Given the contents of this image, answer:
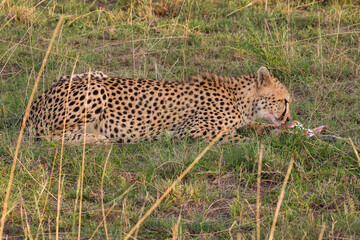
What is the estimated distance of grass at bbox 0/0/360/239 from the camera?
363cm

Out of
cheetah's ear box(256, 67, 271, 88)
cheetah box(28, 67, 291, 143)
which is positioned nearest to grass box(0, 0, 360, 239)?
cheetah box(28, 67, 291, 143)

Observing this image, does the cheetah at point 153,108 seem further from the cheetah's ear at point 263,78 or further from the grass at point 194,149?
the grass at point 194,149

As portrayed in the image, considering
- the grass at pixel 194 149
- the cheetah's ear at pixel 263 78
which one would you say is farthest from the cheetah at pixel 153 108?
the grass at pixel 194 149

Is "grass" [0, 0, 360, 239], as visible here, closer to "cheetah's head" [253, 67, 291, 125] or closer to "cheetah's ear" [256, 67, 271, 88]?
"cheetah's head" [253, 67, 291, 125]

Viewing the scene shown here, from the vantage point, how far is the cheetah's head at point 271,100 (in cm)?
561

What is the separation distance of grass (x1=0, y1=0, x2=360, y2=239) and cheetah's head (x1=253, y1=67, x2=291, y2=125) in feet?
0.96

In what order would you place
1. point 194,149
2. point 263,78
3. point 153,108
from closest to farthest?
point 194,149 < point 153,108 < point 263,78

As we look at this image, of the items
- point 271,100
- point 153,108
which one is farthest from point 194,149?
point 271,100

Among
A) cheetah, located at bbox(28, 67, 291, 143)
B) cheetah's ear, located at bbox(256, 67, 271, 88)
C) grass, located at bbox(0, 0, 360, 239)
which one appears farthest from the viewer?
cheetah's ear, located at bbox(256, 67, 271, 88)

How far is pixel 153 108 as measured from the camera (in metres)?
5.37

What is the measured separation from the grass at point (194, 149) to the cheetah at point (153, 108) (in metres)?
0.26

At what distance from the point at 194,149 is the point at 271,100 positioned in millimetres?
1224

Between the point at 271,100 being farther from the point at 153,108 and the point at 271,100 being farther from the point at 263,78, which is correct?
the point at 153,108

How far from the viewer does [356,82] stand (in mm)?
6262
